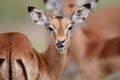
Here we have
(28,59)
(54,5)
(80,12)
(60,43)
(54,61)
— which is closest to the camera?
(28,59)

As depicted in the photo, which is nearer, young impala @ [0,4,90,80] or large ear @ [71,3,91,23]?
young impala @ [0,4,90,80]

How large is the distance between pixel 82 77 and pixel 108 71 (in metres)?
0.16

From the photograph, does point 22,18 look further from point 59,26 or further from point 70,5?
point 59,26

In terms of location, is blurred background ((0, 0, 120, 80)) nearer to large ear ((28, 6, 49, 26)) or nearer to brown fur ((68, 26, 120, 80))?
brown fur ((68, 26, 120, 80))

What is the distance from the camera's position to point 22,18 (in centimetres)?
404

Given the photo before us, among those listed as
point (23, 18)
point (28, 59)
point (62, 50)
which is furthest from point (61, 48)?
point (23, 18)

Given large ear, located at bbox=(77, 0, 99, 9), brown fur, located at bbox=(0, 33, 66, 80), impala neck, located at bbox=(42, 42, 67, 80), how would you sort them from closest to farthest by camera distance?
brown fur, located at bbox=(0, 33, 66, 80) < impala neck, located at bbox=(42, 42, 67, 80) < large ear, located at bbox=(77, 0, 99, 9)

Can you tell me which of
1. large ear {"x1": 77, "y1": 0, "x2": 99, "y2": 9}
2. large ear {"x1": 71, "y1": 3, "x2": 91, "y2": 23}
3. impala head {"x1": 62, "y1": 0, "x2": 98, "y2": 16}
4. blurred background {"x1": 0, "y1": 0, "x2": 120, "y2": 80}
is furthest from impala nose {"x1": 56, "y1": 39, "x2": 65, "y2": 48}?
blurred background {"x1": 0, "y1": 0, "x2": 120, "y2": 80}

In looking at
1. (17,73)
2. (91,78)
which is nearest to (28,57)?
(17,73)

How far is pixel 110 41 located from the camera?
3.35 metres

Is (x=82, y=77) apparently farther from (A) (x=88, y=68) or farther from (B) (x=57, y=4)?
(B) (x=57, y=4)

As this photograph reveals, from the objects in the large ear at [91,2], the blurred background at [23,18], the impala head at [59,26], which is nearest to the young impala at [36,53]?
the impala head at [59,26]

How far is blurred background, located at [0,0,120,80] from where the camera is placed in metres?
3.84

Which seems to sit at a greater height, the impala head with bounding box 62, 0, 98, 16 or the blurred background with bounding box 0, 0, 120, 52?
the impala head with bounding box 62, 0, 98, 16
